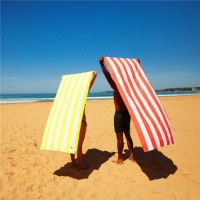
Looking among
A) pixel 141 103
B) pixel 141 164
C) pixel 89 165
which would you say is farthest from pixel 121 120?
pixel 89 165

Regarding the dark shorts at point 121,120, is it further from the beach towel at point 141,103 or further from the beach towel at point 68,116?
the beach towel at point 68,116

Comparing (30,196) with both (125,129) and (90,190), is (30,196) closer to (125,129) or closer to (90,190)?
(90,190)

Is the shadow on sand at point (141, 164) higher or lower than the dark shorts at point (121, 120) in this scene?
lower

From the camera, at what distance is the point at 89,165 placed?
4957 mm

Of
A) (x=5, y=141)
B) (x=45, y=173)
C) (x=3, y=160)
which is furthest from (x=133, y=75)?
(x=5, y=141)

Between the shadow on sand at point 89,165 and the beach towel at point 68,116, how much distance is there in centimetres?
79

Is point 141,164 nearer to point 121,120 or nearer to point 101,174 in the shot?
point 101,174

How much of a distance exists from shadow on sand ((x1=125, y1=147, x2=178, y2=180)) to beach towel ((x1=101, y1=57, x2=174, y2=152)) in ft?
2.39

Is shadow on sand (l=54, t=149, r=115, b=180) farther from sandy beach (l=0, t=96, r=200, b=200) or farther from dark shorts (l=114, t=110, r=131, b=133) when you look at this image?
dark shorts (l=114, t=110, r=131, b=133)

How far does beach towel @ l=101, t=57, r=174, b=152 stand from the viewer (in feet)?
12.8

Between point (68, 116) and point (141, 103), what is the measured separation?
1.49 m

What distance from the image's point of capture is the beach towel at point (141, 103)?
3.92m

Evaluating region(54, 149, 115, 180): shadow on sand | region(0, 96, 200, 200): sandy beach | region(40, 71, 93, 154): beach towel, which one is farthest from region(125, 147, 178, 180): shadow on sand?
region(40, 71, 93, 154): beach towel

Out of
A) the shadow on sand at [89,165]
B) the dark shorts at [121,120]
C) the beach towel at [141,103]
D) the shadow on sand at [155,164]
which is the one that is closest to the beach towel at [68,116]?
the beach towel at [141,103]
